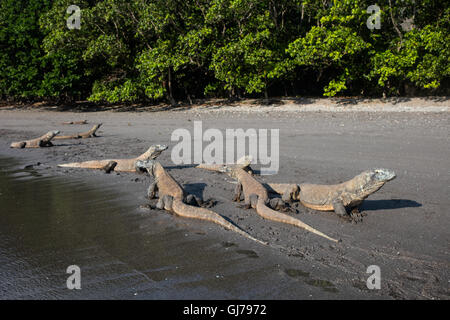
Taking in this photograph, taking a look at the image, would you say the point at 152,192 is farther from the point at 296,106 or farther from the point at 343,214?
the point at 296,106

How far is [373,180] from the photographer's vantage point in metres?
5.33

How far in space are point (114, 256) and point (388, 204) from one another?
433 centimetres

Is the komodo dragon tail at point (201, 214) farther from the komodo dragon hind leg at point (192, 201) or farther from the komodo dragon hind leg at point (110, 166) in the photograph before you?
the komodo dragon hind leg at point (110, 166)

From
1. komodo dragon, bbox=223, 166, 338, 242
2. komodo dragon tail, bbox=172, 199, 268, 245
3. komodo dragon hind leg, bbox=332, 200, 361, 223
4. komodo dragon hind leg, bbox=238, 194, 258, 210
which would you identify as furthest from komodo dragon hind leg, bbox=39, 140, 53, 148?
komodo dragon hind leg, bbox=332, 200, 361, 223

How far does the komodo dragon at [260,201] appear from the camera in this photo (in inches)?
208

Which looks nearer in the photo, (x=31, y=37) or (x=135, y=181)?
(x=135, y=181)

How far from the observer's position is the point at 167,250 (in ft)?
15.6

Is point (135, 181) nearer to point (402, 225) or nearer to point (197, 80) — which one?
point (402, 225)

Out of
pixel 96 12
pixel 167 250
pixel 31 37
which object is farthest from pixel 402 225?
pixel 31 37

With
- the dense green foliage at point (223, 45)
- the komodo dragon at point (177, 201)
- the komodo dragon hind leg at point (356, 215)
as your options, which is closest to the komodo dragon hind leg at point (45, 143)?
the komodo dragon at point (177, 201)

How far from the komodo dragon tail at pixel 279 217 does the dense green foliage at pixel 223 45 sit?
14.6 metres

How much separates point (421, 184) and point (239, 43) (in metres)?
14.6

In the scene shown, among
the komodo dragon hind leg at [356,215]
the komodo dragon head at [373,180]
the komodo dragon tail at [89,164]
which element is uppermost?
the komodo dragon head at [373,180]

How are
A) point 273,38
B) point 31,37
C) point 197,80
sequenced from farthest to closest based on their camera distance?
point 197,80 → point 31,37 → point 273,38
